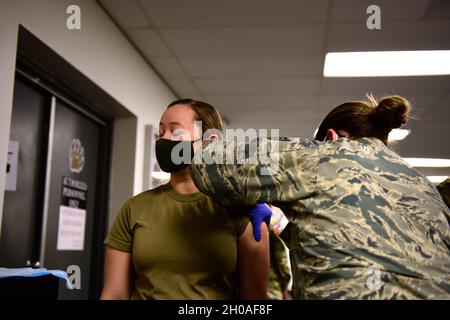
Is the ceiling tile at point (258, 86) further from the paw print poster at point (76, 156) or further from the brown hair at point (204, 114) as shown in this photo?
the brown hair at point (204, 114)

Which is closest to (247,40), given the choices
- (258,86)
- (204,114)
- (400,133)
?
(258,86)

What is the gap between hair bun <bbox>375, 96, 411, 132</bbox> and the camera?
114 cm

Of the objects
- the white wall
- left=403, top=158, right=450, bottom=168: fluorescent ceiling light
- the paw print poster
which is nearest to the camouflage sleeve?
the white wall

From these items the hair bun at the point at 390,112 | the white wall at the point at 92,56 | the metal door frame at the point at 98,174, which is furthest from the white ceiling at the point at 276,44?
the hair bun at the point at 390,112

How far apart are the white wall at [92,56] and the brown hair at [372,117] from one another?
1.40 meters

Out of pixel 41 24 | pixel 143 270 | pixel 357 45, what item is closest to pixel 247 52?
pixel 357 45

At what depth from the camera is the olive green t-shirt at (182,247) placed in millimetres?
1062

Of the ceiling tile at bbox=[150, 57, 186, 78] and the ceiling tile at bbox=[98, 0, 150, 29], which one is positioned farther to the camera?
the ceiling tile at bbox=[150, 57, 186, 78]

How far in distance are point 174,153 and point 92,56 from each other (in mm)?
1751

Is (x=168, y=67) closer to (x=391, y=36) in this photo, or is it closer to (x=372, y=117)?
(x=391, y=36)

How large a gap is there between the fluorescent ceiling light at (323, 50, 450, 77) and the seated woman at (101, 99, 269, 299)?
2.63 m

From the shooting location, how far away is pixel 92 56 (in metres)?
2.71

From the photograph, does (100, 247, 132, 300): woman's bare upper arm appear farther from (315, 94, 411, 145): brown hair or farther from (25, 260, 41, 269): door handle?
(25, 260, 41, 269): door handle
